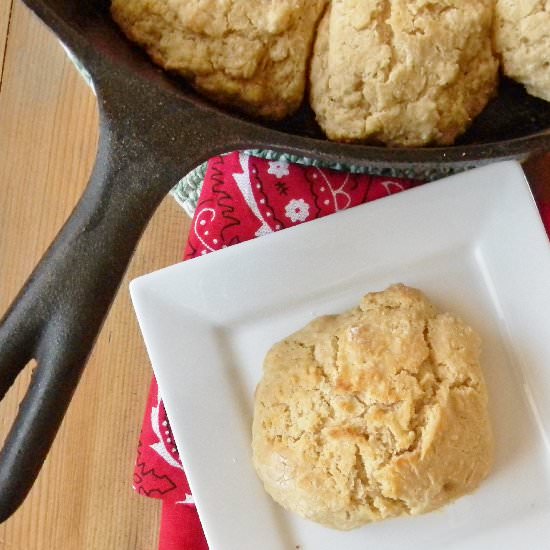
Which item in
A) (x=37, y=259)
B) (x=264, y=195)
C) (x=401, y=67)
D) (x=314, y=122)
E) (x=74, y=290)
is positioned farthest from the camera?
(x=37, y=259)

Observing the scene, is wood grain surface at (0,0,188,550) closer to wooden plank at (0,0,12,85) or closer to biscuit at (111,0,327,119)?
wooden plank at (0,0,12,85)

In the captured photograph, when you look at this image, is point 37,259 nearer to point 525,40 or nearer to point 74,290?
point 74,290

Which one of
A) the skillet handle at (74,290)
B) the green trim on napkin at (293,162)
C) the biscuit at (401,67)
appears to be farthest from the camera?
the green trim on napkin at (293,162)

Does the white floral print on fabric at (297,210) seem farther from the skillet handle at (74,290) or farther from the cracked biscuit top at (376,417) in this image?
the skillet handle at (74,290)

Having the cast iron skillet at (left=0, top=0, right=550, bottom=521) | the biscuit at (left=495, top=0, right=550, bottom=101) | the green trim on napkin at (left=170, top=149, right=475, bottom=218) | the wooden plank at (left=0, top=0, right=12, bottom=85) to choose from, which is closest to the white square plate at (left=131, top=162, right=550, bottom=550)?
the green trim on napkin at (left=170, top=149, right=475, bottom=218)

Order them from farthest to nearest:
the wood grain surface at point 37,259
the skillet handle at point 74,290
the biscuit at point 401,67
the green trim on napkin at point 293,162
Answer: the wood grain surface at point 37,259
the green trim on napkin at point 293,162
the biscuit at point 401,67
the skillet handle at point 74,290

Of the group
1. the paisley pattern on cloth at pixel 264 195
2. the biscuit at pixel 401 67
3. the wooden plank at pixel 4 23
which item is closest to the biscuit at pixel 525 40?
the biscuit at pixel 401 67

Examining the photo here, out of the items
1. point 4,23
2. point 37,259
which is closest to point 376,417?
point 37,259
